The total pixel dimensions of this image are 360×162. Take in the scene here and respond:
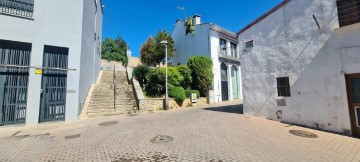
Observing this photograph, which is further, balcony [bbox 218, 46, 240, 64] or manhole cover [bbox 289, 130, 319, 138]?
balcony [bbox 218, 46, 240, 64]

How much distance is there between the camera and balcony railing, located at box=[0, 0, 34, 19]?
973 cm

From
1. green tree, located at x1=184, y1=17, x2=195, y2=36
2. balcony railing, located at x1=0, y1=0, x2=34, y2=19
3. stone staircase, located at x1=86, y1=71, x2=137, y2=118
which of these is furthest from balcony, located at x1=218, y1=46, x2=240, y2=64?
balcony railing, located at x1=0, y1=0, x2=34, y2=19

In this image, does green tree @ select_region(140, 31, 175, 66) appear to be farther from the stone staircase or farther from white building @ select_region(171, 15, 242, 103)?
the stone staircase

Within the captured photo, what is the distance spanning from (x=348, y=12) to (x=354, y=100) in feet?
11.3

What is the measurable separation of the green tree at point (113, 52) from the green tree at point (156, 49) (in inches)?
521

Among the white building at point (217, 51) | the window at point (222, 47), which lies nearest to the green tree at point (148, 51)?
the white building at point (217, 51)

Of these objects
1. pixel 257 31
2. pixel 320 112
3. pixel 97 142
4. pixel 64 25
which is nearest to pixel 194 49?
pixel 257 31

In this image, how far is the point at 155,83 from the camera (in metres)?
16.7

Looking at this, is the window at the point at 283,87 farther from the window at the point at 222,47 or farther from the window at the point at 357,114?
the window at the point at 222,47

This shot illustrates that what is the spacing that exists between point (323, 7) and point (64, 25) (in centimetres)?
1342

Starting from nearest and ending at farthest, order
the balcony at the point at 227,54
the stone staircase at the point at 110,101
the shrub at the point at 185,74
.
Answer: the stone staircase at the point at 110,101 → the shrub at the point at 185,74 → the balcony at the point at 227,54

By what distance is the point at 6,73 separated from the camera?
952 centimetres

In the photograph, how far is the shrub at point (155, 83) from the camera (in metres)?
16.6

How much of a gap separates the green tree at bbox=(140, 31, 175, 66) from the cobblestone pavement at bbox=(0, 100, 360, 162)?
18.4 m
